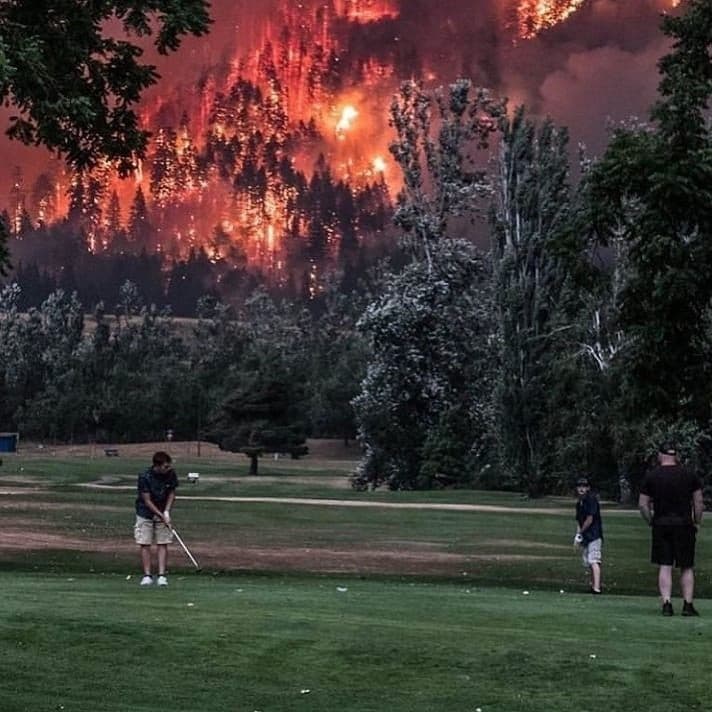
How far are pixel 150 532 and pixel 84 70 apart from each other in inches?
390

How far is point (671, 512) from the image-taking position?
16828 mm

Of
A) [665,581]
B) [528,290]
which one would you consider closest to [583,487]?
[665,581]

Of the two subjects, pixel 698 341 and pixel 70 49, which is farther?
pixel 698 341

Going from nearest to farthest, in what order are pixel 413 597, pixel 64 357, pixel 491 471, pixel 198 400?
pixel 413 597, pixel 491 471, pixel 198 400, pixel 64 357

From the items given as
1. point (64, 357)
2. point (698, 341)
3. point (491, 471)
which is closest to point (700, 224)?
point (698, 341)

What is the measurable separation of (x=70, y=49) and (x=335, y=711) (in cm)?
1667

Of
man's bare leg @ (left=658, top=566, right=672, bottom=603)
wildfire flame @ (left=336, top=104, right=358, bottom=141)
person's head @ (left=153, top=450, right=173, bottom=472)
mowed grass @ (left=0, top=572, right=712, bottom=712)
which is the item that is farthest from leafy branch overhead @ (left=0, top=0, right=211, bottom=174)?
wildfire flame @ (left=336, top=104, right=358, bottom=141)

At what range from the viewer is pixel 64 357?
18175 cm

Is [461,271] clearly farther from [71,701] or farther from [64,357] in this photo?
[64,357]

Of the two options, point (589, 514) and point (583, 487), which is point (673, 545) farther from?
point (589, 514)

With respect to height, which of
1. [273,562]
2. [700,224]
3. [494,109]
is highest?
[494,109]

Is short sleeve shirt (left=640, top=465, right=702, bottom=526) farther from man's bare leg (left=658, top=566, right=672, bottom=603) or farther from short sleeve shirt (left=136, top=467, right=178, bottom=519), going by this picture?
short sleeve shirt (left=136, top=467, right=178, bottom=519)

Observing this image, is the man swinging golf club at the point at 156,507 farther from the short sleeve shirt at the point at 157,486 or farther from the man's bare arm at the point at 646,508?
the man's bare arm at the point at 646,508

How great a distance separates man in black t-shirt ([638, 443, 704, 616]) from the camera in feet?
55.1
